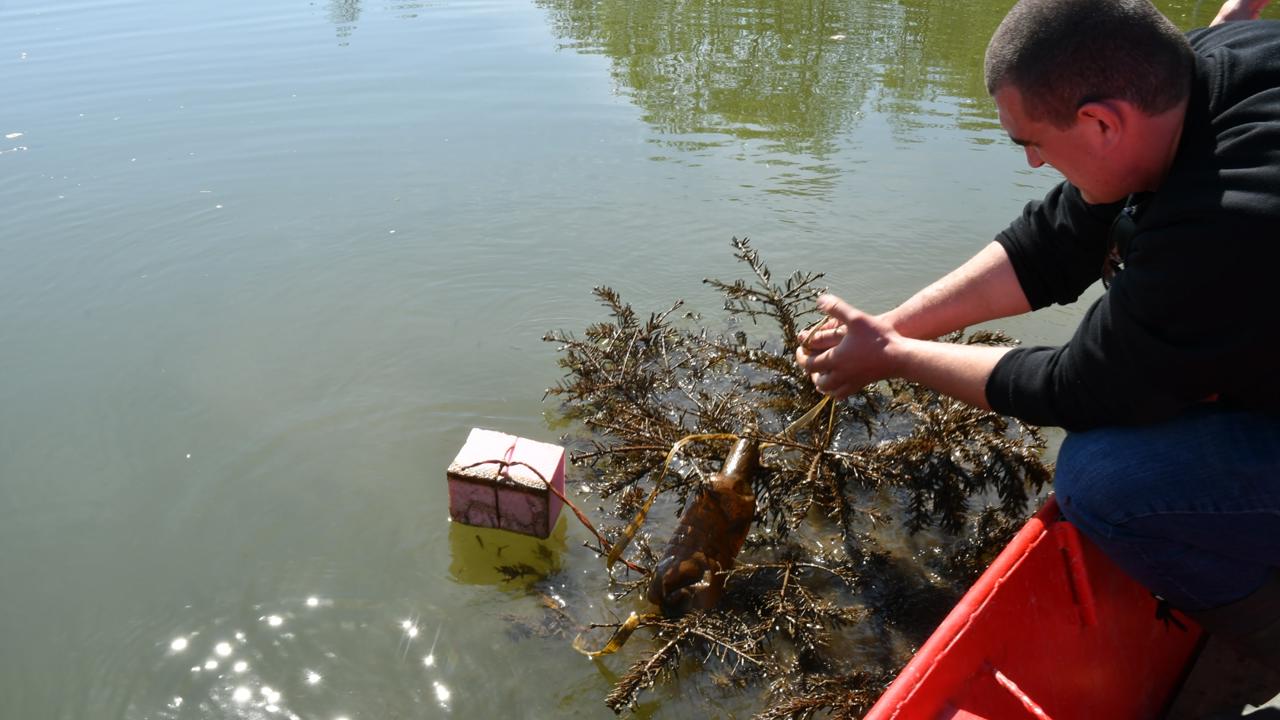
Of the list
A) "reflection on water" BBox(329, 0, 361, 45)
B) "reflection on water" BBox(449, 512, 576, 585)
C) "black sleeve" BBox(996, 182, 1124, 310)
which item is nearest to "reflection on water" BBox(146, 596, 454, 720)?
"reflection on water" BBox(449, 512, 576, 585)

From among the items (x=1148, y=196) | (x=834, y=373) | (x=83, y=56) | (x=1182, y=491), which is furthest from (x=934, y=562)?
(x=83, y=56)

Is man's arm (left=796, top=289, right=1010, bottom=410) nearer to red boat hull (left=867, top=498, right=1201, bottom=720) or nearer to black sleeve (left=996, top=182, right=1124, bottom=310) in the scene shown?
red boat hull (left=867, top=498, right=1201, bottom=720)

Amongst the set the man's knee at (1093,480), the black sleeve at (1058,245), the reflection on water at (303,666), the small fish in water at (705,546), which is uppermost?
the black sleeve at (1058,245)

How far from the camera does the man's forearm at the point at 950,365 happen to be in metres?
2.59

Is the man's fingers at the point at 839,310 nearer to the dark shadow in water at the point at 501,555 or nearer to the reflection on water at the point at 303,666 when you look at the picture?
the dark shadow in water at the point at 501,555

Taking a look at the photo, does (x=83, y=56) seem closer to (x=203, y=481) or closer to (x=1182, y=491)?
(x=203, y=481)

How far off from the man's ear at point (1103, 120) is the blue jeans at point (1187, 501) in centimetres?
72

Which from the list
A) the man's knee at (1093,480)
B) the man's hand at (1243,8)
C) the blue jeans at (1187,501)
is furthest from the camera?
the man's hand at (1243,8)

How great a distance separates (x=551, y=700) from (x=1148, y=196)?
233 cm

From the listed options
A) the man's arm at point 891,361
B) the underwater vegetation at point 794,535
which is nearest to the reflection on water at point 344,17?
the underwater vegetation at point 794,535

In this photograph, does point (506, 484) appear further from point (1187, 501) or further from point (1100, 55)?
point (1100, 55)

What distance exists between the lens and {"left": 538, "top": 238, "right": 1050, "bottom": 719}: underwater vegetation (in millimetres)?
3025

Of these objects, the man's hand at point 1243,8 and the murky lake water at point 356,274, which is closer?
the murky lake water at point 356,274

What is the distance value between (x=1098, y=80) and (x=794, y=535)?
213 cm
